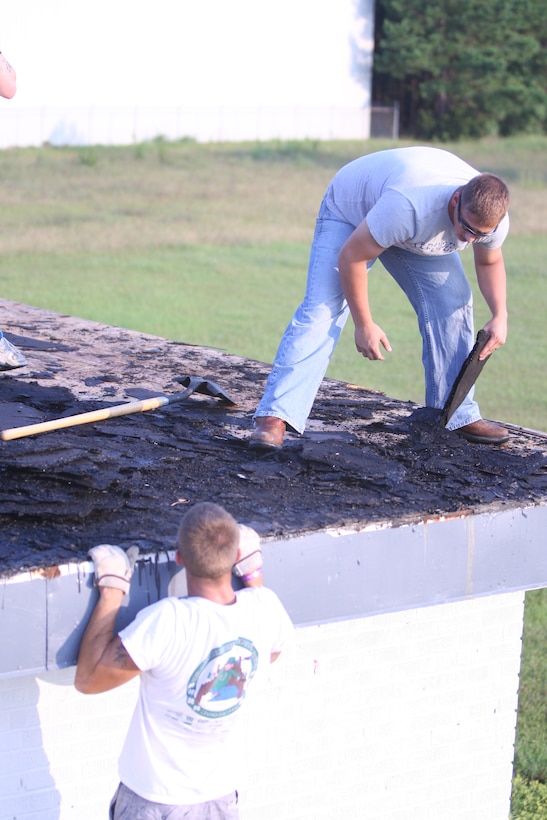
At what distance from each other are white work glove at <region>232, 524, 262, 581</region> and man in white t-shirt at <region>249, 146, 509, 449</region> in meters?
1.14

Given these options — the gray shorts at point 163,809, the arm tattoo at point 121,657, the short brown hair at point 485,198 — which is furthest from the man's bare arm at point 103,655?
the short brown hair at point 485,198

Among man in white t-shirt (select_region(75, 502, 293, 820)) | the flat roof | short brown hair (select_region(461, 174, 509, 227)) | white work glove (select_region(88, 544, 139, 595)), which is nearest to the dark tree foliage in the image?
the flat roof

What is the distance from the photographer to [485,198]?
12.0 feet

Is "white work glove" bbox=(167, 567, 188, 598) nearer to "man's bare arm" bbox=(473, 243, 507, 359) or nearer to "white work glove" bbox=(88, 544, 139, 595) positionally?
"white work glove" bbox=(88, 544, 139, 595)

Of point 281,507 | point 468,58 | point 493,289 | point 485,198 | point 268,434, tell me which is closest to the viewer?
point 281,507

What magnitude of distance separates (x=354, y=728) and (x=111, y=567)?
1357 millimetres

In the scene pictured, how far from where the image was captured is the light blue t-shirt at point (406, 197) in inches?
150

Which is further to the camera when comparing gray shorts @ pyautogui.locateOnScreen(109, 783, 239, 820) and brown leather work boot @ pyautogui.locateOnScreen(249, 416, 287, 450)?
brown leather work boot @ pyautogui.locateOnScreen(249, 416, 287, 450)

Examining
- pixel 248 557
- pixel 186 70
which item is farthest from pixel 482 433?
pixel 186 70

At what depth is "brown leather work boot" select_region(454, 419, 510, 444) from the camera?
442 centimetres

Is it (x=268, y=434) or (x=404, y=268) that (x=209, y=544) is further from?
(x=404, y=268)

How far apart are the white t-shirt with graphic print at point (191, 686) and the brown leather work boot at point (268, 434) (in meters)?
1.34

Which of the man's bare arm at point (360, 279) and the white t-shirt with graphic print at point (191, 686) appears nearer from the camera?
the white t-shirt with graphic print at point (191, 686)

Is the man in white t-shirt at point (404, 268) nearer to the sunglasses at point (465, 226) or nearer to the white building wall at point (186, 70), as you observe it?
the sunglasses at point (465, 226)
